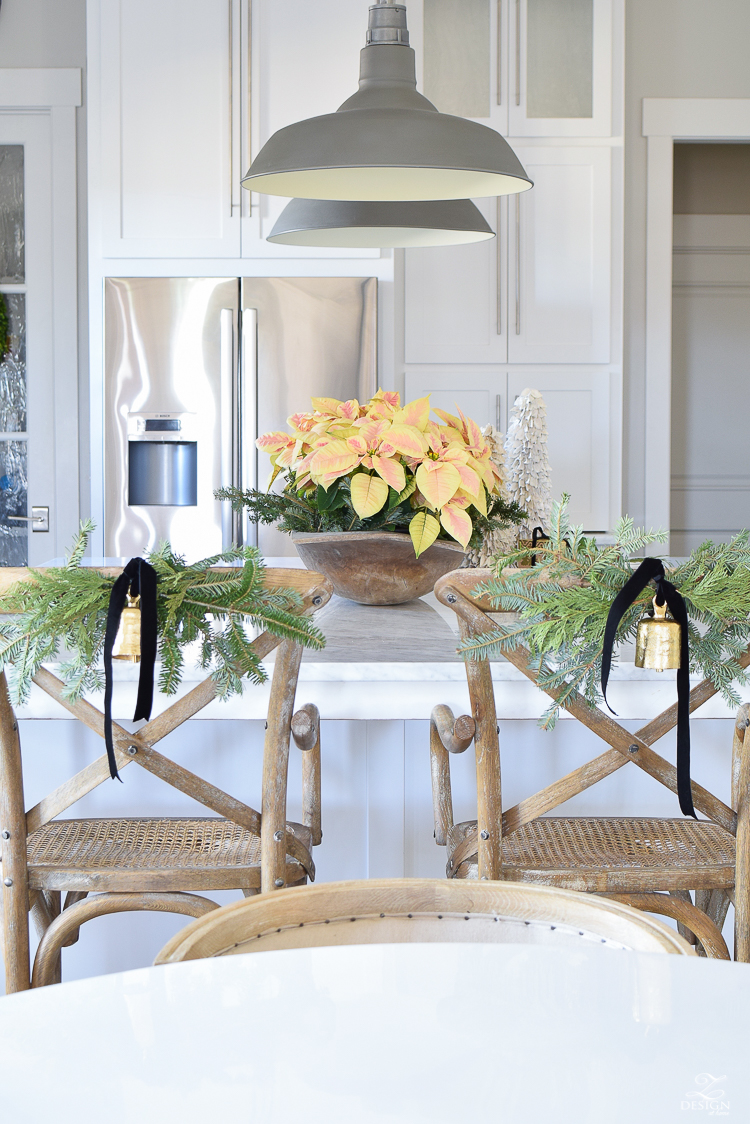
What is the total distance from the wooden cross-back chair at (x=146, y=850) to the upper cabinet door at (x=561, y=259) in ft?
8.26

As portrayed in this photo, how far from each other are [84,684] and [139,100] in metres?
2.53

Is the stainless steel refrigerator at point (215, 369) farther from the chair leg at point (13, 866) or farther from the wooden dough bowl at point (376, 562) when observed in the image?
the chair leg at point (13, 866)

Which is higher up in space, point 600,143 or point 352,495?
point 600,143

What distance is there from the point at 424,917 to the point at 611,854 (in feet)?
1.60

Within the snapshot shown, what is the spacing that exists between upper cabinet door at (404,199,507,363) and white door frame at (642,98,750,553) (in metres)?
0.62

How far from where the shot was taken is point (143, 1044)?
1.65ft

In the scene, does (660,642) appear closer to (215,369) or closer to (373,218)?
(373,218)

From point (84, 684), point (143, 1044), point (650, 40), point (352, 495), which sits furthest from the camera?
point (650, 40)

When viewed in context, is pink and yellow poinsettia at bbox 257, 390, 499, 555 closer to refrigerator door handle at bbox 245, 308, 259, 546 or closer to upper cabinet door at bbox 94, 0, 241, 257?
refrigerator door handle at bbox 245, 308, 259, 546

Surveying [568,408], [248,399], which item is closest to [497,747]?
[248,399]

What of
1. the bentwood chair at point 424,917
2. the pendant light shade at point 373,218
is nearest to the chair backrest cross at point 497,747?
the bentwood chair at point 424,917

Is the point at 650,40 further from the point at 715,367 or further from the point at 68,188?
the point at 68,188

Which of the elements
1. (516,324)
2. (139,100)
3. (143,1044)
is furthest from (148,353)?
(143,1044)

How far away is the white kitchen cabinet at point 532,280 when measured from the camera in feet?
10.9
